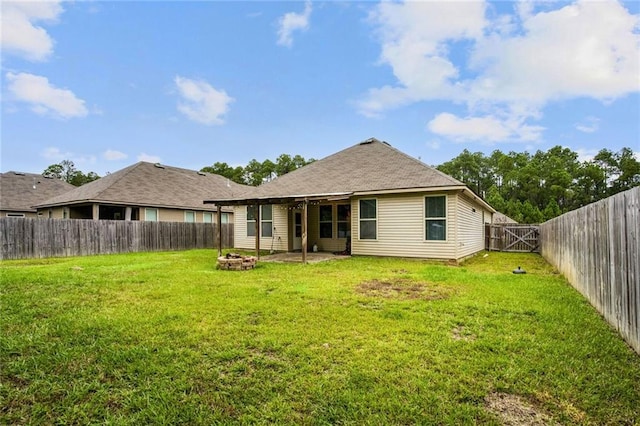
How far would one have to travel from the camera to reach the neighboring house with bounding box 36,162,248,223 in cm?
1720

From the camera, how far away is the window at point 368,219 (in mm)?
11875

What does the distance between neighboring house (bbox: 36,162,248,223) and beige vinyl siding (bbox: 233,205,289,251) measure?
5.79 m

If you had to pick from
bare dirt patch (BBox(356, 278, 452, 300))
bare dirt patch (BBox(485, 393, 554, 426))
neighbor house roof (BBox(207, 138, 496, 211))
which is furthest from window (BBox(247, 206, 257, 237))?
bare dirt patch (BBox(485, 393, 554, 426))

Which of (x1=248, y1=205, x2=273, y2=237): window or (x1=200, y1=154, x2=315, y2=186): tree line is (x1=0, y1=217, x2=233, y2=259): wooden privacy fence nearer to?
(x1=248, y1=205, x2=273, y2=237): window

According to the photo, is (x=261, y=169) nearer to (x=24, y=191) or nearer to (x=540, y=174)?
(x=24, y=191)

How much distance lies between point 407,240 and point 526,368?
8.44 metres

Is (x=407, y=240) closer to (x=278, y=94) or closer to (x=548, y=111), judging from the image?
(x=278, y=94)

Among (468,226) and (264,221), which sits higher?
(264,221)

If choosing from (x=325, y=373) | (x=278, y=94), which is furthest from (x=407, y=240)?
(x=278, y=94)

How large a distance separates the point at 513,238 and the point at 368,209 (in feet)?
35.7

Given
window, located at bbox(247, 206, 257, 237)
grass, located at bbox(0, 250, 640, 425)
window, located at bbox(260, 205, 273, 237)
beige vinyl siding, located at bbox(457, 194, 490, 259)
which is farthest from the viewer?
window, located at bbox(247, 206, 257, 237)

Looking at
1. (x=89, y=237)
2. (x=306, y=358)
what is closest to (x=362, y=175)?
(x=306, y=358)

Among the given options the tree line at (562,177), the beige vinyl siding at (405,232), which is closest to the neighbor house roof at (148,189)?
the beige vinyl siding at (405,232)

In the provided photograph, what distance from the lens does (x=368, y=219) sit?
12039 mm
